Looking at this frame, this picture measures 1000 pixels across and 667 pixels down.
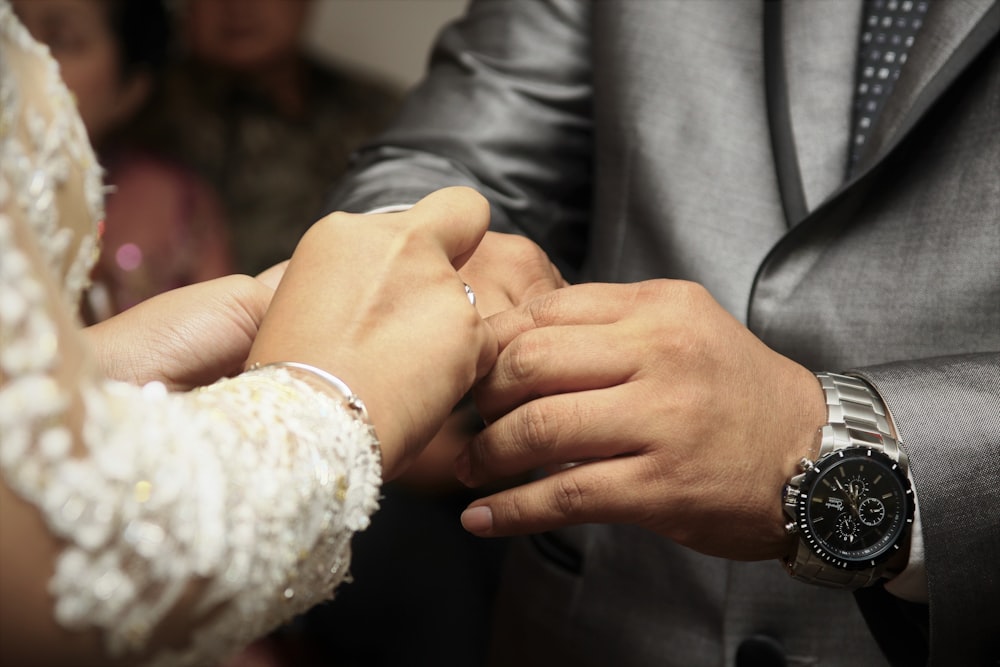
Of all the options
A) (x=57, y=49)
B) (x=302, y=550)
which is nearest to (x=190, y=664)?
(x=302, y=550)

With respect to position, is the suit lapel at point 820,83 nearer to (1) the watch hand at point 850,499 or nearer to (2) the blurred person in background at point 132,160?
(1) the watch hand at point 850,499

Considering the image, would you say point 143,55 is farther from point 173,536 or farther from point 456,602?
point 173,536

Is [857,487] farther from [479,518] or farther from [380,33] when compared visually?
[380,33]

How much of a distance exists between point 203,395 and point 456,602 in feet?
4.58

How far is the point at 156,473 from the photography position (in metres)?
0.49

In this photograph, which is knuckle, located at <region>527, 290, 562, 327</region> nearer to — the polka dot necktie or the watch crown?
the watch crown

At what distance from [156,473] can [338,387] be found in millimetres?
141

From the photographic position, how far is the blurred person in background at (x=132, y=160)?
210 centimetres

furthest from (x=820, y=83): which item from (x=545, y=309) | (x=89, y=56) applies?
(x=89, y=56)

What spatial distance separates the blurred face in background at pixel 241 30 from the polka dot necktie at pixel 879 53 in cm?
212

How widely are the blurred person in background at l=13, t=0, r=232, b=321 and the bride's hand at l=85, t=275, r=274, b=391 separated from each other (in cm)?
131

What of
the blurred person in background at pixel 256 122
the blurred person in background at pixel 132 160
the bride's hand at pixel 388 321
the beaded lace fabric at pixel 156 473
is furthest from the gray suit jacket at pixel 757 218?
the blurred person in background at pixel 256 122

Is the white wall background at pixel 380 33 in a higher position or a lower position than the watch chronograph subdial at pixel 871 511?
lower

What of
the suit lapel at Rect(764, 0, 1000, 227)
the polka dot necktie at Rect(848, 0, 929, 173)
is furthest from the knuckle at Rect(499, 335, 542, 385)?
the polka dot necktie at Rect(848, 0, 929, 173)
